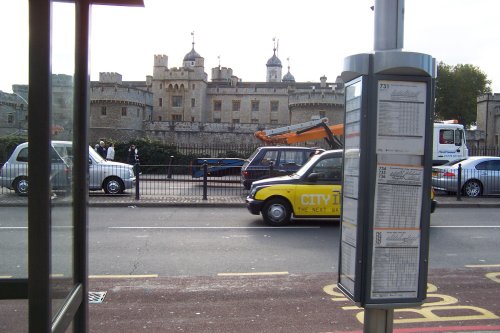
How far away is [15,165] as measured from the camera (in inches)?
107

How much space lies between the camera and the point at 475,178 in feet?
54.5

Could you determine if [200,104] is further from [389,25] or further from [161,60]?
[389,25]

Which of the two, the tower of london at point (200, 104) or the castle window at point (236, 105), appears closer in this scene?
the tower of london at point (200, 104)

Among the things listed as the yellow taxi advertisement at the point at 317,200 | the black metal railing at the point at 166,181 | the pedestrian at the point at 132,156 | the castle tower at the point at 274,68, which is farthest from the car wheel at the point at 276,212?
the castle tower at the point at 274,68

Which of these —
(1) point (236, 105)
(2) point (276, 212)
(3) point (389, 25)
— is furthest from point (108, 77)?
(3) point (389, 25)

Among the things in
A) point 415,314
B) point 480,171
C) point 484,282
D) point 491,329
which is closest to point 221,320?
point 415,314

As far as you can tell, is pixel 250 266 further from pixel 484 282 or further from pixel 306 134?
pixel 306 134

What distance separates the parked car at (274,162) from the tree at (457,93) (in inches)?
2087

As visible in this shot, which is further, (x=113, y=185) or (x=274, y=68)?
(x=274, y=68)

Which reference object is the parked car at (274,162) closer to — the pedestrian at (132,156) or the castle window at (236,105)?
the pedestrian at (132,156)

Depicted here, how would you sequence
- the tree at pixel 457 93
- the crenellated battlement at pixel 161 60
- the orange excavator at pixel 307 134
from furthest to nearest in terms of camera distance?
the crenellated battlement at pixel 161 60 < the tree at pixel 457 93 < the orange excavator at pixel 307 134

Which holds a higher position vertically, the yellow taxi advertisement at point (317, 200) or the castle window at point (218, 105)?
the castle window at point (218, 105)

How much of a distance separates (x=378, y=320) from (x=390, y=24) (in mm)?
1833

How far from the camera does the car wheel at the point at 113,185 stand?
15.8 m
